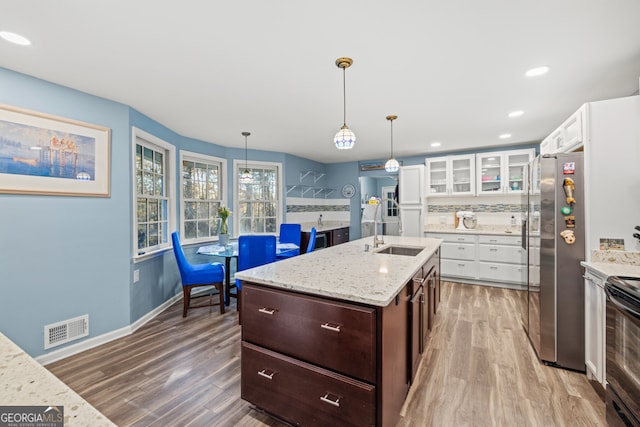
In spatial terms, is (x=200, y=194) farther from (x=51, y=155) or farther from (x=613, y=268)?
(x=613, y=268)

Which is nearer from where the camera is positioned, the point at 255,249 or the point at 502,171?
the point at 255,249

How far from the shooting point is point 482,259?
4.73 meters

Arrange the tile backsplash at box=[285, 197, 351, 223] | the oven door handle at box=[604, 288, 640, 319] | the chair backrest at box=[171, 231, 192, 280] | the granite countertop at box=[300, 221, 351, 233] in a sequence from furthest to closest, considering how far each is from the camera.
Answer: the granite countertop at box=[300, 221, 351, 233] → the tile backsplash at box=[285, 197, 351, 223] → the chair backrest at box=[171, 231, 192, 280] → the oven door handle at box=[604, 288, 640, 319]

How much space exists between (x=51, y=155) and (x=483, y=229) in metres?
5.98

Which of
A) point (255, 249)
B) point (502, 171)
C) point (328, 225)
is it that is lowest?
point (255, 249)

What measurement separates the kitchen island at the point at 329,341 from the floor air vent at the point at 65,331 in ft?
6.33

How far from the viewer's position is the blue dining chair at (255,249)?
3236mm

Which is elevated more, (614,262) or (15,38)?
(15,38)

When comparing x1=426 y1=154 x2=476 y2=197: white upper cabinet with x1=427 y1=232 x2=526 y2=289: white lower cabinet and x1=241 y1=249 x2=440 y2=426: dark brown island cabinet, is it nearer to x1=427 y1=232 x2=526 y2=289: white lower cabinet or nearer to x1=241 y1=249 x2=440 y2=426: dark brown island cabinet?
x1=427 y1=232 x2=526 y2=289: white lower cabinet

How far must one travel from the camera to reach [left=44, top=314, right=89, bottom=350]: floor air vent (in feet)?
8.06

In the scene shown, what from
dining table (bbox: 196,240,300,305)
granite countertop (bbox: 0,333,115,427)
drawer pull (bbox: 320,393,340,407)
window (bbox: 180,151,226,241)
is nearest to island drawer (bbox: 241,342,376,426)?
drawer pull (bbox: 320,393,340,407)

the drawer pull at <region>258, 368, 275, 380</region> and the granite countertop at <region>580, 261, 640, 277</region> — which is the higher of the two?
the granite countertop at <region>580, 261, 640, 277</region>

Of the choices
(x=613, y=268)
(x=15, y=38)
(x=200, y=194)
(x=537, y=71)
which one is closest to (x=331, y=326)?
(x=613, y=268)

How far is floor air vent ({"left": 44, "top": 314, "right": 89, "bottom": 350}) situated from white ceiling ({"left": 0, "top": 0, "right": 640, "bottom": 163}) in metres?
2.14
